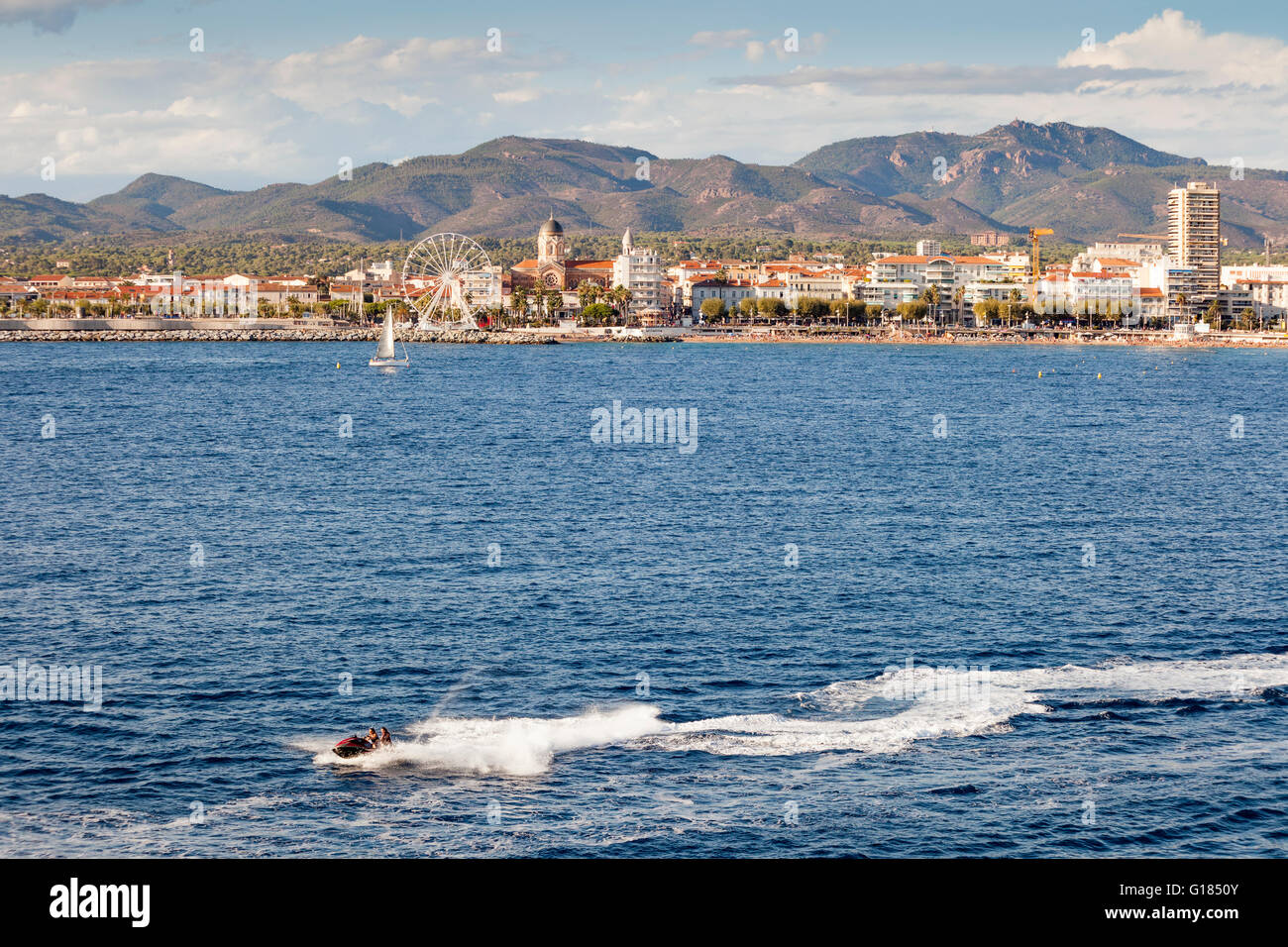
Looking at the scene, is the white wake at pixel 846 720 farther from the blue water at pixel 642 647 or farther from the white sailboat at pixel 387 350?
the white sailboat at pixel 387 350

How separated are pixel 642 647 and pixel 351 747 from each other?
8.85m

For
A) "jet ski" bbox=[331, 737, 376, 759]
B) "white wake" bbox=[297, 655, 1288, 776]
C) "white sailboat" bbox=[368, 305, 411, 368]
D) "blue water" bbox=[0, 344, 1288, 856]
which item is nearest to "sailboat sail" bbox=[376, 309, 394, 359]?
"white sailboat" bbox=[368, 305, 411, 368]

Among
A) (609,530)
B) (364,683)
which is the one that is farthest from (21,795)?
(609,530)

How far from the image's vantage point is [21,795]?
68.2 ft

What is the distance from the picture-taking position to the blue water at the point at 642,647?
20219 mm

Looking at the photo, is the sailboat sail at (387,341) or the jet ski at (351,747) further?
the sailboat sail at (387,341)

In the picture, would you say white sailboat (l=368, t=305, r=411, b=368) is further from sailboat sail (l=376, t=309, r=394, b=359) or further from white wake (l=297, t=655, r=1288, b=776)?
white wake (l=297, t=655, r=1288, b=776)

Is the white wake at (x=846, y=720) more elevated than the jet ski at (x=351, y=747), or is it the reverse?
the jet ski at (x=351, y=747)

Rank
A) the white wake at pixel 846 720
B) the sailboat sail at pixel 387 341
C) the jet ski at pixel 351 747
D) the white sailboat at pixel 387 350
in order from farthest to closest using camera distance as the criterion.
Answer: the white sailboat at pixel 387 350 < the sailboat sail at pixel 387 341 < the white wake at pixel 846 720 < the jet ski at pixel 351 747

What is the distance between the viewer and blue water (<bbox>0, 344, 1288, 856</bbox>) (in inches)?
796

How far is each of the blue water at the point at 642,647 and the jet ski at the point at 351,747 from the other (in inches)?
14.5

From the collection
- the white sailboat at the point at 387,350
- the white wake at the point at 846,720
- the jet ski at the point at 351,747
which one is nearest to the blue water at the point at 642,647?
the white wake at the point at 846,720
